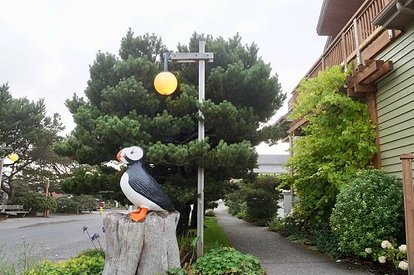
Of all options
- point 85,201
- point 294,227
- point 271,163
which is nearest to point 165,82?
point 294,227

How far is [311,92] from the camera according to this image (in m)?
7.06

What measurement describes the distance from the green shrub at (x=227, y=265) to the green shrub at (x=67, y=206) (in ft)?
86.3

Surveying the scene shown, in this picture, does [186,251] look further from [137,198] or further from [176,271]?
[137,198]

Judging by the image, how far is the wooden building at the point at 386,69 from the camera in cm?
545

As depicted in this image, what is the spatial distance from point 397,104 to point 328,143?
139 cm

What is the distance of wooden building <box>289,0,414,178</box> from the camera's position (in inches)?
215

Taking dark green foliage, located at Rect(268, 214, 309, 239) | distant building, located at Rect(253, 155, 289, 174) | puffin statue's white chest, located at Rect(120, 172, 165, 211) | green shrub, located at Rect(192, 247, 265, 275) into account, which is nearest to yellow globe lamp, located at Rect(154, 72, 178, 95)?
puffin statue's white chest, located at Rect(120, 172, 165, 211)

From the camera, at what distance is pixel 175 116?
21.5 feet

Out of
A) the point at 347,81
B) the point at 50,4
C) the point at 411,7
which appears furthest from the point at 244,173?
the point at 50,4

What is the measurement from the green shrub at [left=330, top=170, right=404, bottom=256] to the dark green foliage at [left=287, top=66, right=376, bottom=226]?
2.68ft

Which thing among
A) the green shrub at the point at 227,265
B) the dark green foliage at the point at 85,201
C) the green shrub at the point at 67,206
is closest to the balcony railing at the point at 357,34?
the green shrub at the point at 227,265

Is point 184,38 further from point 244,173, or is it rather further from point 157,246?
point 157,246

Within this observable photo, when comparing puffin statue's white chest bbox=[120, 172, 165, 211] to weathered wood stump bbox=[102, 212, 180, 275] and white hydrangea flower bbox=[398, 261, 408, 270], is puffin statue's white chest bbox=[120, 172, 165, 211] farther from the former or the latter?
white hydrangea flower bbox=[398, 261, 408, 270]

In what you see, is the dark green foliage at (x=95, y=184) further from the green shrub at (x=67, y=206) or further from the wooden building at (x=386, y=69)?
the green shrub at (x=67, y=206)
